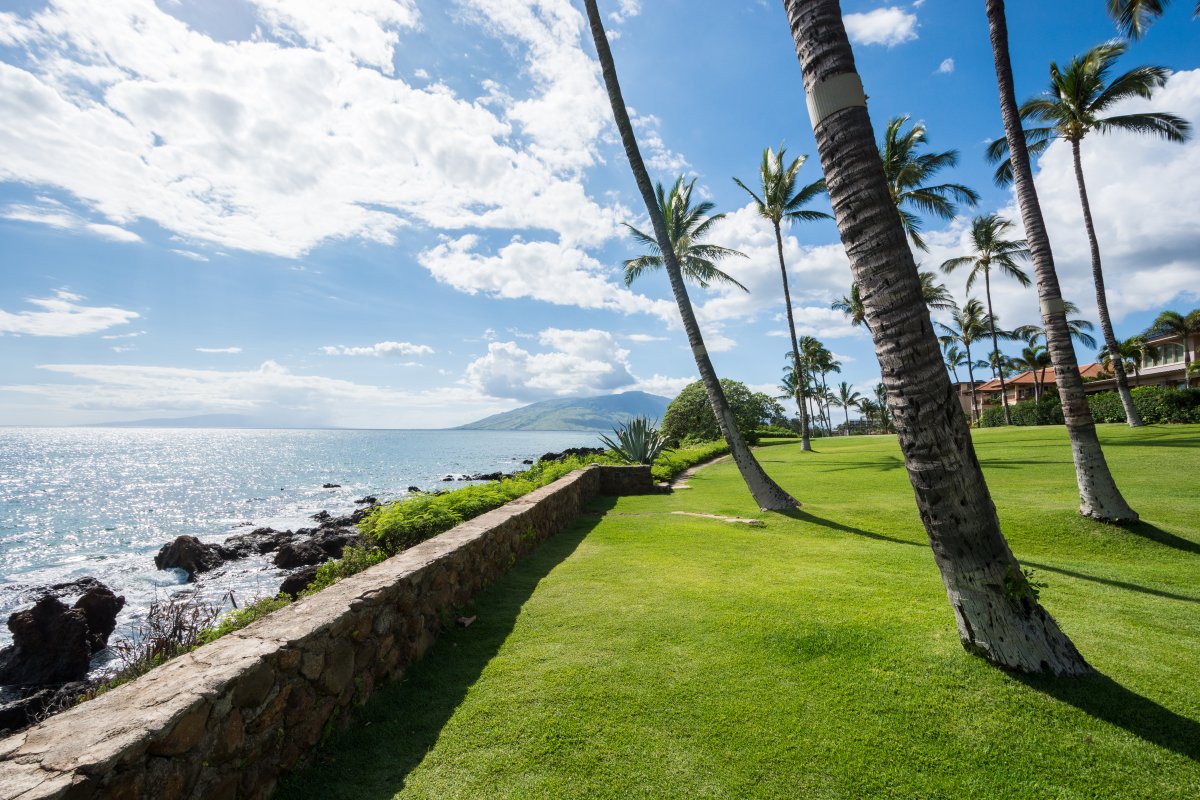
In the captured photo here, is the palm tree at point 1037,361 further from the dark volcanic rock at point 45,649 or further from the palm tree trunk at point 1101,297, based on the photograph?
the dark volcanic rock at point 45,649

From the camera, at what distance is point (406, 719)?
3477mm

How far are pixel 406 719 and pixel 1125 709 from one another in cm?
431

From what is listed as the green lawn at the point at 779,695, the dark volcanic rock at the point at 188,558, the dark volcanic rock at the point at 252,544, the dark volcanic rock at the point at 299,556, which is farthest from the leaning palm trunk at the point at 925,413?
the dark volcanic rock at the point at 252,544

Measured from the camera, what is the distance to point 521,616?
5.07m

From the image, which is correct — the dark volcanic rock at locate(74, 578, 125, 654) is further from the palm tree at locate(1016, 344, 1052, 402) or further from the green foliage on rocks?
the palm tree at locate(1016, 344, 1052, 402)

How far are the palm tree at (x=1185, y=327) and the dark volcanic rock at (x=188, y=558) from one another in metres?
55.6

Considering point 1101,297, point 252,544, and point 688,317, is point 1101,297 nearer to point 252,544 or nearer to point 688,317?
point 688,317

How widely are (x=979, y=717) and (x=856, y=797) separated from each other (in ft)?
3.55

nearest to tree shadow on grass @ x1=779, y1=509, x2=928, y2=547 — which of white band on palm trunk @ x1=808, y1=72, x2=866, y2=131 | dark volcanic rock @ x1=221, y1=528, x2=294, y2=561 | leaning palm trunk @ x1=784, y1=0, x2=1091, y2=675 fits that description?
leaning palm trunk @ x1=784, y1=0, x2=1091, y2=675

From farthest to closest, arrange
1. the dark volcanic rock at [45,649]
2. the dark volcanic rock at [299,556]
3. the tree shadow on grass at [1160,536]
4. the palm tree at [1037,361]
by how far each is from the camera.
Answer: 1. the palm tree at [1037,361]
2. the dark volcanic rock at [299,556]
3. the dark volcanic rock at [45,649]
4. the tree shadow on grass at [1160,536]

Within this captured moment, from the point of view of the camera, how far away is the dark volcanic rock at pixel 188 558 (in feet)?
53.5

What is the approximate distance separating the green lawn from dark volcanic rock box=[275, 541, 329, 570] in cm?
1177

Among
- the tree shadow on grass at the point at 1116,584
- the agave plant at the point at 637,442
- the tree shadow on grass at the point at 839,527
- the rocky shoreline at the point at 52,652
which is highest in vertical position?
the agave plant at the point at 637,442

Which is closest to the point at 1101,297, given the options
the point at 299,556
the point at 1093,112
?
the point at 1093,112
